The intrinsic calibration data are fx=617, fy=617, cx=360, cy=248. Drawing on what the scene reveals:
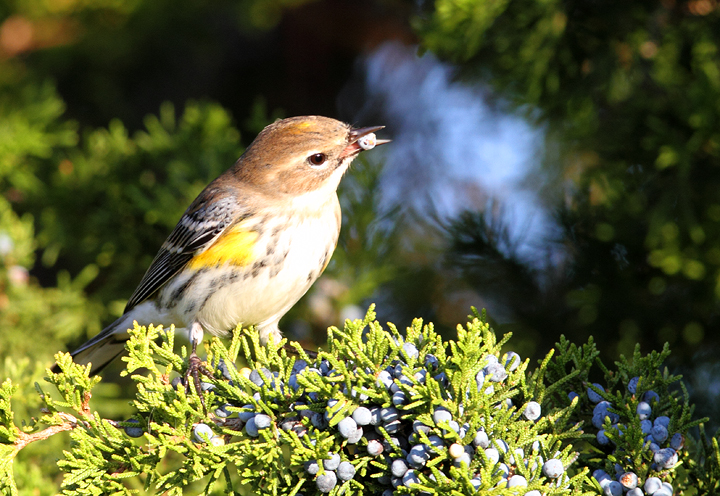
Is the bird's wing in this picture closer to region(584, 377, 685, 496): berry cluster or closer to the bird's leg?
the bird's leg

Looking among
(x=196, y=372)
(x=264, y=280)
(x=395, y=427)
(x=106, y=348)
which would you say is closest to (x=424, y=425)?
(x=395, y=427)

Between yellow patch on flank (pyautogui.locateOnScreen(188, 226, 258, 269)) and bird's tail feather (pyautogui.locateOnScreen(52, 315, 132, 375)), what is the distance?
570 millimetres

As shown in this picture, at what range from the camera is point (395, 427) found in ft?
4.95

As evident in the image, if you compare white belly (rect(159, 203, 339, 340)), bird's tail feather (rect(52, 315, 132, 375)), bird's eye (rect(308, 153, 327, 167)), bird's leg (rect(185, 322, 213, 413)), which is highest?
bird's eye (rect(308, 153, 327, 167))

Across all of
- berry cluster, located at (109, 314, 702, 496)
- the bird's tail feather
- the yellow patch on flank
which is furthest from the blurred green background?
berry cluster, located at (109, 314, 702, 496)

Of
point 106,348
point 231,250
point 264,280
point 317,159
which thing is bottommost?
point 106,348

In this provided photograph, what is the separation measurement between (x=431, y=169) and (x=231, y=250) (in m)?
1.88

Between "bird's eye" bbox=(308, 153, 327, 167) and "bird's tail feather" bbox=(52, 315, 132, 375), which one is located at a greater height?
"bird's eye" bbox=(308, 153, 327, 167)

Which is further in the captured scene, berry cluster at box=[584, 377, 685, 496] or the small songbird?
the small songbird

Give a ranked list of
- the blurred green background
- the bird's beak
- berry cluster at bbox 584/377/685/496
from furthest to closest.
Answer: the bird's beak, the blurred green background, berry cluster at bbox 584/377/685/496

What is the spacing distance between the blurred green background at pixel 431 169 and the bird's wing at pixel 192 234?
0.30 m

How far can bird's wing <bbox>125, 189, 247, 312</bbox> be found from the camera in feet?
10.00

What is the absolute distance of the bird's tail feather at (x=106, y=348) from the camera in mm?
3116

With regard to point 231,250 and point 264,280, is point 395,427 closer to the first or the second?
point 264,280
